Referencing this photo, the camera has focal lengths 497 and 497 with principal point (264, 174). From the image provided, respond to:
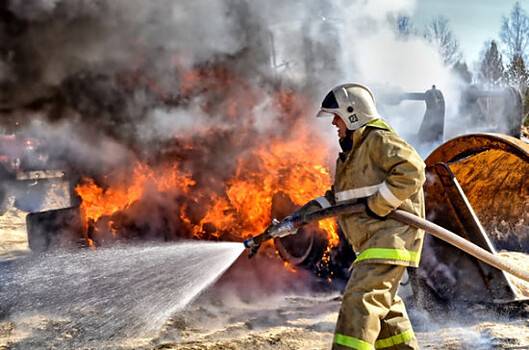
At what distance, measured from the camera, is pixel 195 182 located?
6.64m

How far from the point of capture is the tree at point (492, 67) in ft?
99.2

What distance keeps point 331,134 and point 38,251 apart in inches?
168

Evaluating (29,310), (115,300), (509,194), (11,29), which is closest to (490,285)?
(509,194)

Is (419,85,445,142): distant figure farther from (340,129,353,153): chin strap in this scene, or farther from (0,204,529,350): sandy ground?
(340,129,353,153): chin strap

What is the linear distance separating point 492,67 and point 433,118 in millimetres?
25445

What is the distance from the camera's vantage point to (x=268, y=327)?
13.9 feet

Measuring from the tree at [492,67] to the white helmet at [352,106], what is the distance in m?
29.8

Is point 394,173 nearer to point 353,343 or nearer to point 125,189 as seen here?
point 353,343

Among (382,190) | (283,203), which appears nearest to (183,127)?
(283,203)

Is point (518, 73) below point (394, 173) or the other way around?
the other way around

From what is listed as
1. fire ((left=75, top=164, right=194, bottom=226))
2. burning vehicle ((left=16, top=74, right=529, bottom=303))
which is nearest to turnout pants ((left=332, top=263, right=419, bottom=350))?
burning vehicle ((left=16, top=74, right=529, bottom=303))

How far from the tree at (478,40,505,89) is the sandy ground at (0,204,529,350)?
94.3 feet

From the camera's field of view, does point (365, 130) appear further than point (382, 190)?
Yes

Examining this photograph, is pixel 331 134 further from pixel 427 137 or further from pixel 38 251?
pixel 38 251
